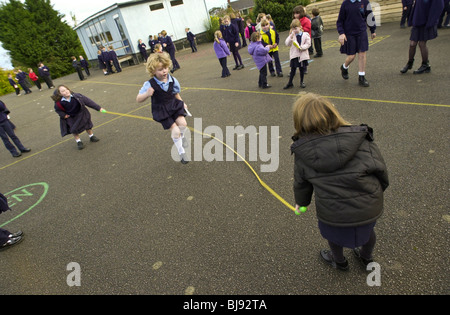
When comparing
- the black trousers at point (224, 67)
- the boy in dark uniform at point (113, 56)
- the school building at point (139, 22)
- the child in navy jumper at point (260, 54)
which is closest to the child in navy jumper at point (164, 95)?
the child in navy jumper at point (260, 54)

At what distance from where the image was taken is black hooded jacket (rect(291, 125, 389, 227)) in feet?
5.74

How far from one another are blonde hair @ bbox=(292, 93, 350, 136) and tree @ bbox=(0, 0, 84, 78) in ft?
110

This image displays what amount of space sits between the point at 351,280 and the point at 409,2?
12.4 m

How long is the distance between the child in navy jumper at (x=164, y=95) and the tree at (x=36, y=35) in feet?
98.6

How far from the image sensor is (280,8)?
56.3 ft

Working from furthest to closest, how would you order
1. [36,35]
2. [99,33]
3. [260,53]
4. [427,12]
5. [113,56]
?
[36,35] < [99,33] < [113,56] < [260,53] < [427,12]

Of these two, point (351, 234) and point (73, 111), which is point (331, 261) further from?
point (73, 111)

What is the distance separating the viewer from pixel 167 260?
290cm

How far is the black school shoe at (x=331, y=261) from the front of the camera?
7.66 ft

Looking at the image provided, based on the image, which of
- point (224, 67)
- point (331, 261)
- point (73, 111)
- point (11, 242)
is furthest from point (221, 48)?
point (331, 261)

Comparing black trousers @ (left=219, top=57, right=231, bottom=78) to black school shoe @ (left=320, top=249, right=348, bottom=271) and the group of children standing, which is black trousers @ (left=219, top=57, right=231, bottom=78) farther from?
black school shoe @ (left=320, top=249, right=348, bottom=271)

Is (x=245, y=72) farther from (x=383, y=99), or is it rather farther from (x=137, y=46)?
(x=137, y=46)

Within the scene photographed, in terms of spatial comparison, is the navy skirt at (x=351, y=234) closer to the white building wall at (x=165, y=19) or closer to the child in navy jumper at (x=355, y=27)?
the child in navy jumper at (x=355, y=27)

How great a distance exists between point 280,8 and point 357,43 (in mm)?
13212
